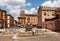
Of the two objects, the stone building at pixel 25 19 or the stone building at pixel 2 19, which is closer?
the stone building at pixel 2 19

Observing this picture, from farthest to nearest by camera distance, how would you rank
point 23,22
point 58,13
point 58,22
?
point 23,22 < point 58,13 < point 58,22

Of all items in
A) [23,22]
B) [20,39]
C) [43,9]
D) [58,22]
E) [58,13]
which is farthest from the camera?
[23,22]

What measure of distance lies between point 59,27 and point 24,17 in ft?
133

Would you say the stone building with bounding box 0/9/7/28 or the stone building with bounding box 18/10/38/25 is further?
the stone building with bounding box 18/10/38/25

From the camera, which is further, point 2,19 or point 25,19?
point 25,19

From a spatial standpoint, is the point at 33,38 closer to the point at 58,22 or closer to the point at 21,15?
the point at 58,22

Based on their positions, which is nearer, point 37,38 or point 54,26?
point 37,38

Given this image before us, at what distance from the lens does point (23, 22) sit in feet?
254

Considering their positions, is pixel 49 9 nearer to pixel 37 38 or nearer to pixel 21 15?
pixel 21 15

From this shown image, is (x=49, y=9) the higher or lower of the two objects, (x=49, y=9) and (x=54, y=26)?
the higher

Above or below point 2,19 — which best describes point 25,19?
above

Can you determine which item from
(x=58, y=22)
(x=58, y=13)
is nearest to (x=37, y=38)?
(x=58, y=22)

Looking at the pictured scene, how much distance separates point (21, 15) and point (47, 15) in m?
22.2

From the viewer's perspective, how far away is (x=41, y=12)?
6297cm
